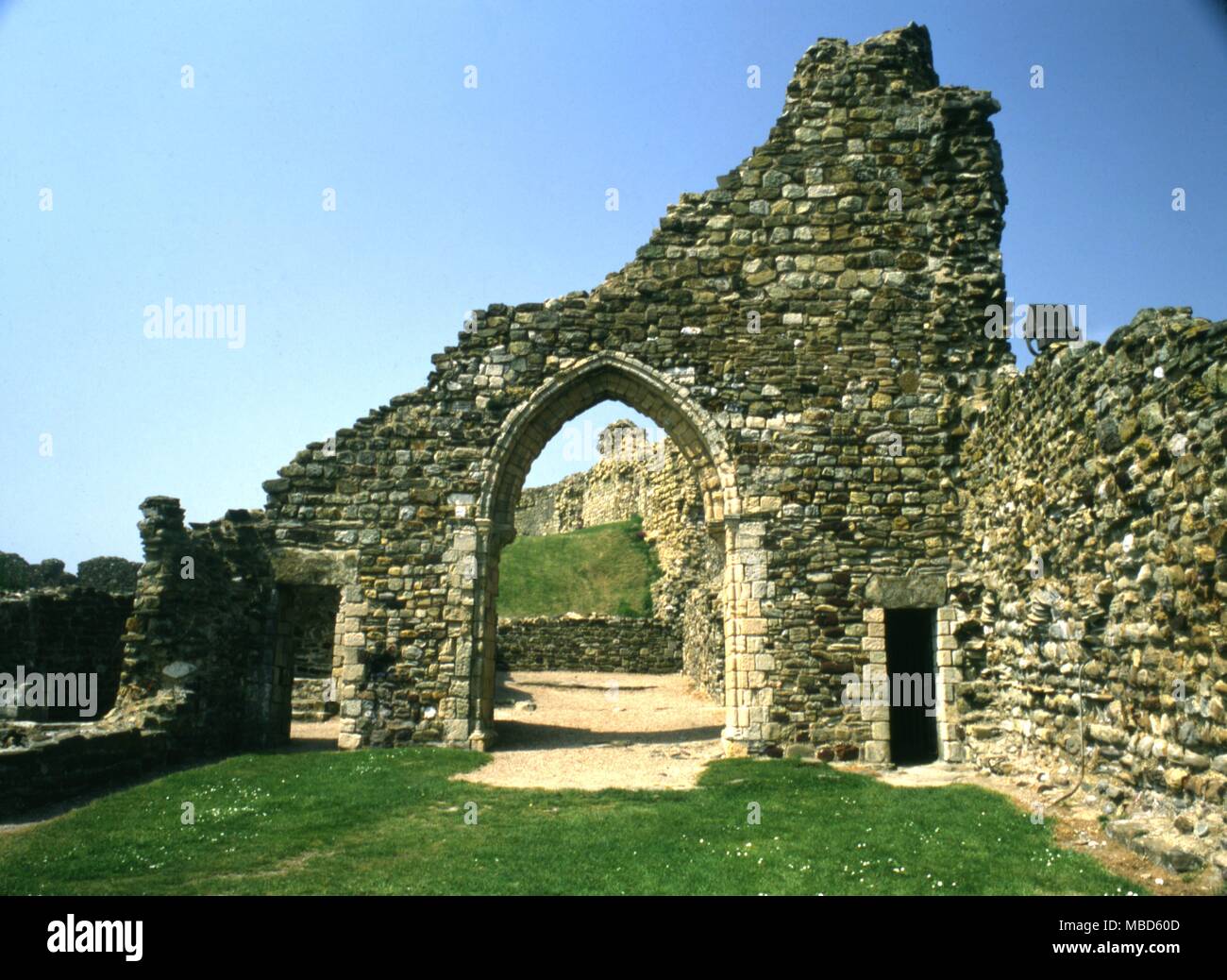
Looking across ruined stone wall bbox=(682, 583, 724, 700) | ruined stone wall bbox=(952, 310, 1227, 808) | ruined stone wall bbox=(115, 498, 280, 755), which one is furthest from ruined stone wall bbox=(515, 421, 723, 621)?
ruined stone wall bbox=(115, 498, 280, 755)

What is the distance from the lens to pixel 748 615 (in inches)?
508

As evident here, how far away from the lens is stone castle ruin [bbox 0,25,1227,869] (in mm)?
12578

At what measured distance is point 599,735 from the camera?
15.2 m

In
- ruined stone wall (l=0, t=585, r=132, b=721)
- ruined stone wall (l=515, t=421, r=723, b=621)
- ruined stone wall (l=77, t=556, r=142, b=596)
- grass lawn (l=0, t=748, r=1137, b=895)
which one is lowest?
grass lawn (l=0, t=748, r=1137, b=895)

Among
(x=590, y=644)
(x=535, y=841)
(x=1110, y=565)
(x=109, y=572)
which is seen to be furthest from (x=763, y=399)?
(x=109, y=572)

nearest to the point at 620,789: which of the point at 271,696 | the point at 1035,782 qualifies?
the point at 1035,782

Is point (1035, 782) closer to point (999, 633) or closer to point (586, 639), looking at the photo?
point (999, 633)

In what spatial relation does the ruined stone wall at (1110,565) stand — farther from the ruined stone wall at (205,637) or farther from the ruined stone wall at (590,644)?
the ruined stone wall at (590,644)

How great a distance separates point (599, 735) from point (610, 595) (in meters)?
17.8

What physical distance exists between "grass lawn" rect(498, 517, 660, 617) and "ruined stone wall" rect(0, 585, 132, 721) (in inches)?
585

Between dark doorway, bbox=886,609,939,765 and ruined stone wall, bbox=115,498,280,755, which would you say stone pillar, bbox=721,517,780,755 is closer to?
dark doorway, bbox=886,609,939,765

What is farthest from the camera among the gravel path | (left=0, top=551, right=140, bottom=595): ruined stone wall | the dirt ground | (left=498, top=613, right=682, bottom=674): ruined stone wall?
(left=498, top=613, right=682, bottom=674): ruined stone wall

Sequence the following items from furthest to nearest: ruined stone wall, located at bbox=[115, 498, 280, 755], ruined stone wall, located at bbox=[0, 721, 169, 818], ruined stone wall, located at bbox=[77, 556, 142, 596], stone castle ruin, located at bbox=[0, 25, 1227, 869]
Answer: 1. ruined stone wall, located at bbox=[77, 556, 142, 596]
2. stone castle ruin, located at bbox=[0, 25, 1227, 869]
3. ruined stone wall, located at bbox=[115, 498, 280, 755]
4. ruined stone wall, located at bbox=[0, 721, 169, 818]

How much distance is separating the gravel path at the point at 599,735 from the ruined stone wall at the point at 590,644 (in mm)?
2139
